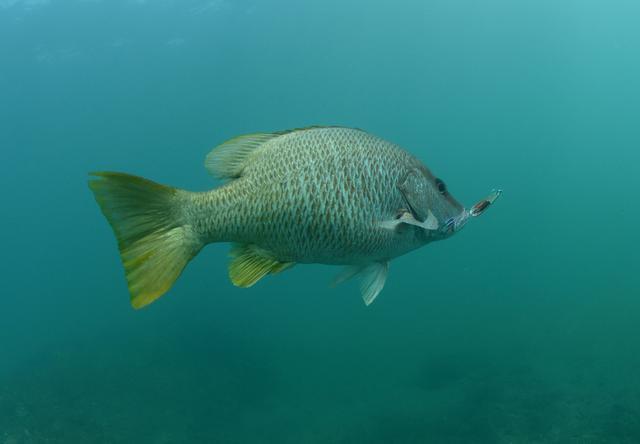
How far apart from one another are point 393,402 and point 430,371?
7.14ft

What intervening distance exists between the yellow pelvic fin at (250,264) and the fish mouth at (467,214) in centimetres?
120

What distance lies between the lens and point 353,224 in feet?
9.64

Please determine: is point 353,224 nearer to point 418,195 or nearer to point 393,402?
point 418,195

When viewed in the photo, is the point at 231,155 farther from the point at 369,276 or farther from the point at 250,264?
the point at 369,276

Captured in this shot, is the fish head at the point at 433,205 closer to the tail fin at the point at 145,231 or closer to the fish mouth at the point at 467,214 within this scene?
the fish mouth at the point at 467,214

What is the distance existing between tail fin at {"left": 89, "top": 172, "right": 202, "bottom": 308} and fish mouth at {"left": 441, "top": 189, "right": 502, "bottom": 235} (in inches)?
71.1

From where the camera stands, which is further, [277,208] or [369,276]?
[369,276]

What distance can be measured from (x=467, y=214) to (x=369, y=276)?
35.3 inches

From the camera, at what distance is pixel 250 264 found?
10.3 ft

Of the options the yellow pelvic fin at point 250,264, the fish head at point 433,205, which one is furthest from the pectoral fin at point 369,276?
the yellow pelvic fin at point 250,264

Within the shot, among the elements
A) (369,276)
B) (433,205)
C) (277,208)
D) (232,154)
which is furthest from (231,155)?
(433,205)

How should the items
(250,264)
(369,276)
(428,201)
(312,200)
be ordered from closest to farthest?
(312,200) < (250,264) < (428,201) < (369,276)

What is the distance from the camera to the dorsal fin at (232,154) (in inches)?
126

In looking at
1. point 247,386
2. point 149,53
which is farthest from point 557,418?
point 149,53
